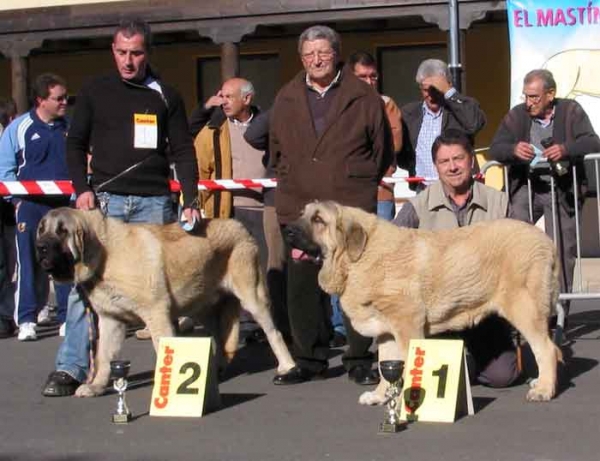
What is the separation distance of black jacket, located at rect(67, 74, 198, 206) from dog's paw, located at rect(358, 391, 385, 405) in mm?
1851

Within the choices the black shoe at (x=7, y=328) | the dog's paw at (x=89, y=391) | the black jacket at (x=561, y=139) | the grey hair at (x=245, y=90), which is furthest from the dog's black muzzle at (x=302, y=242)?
the black shoe at (x=7, y=328)

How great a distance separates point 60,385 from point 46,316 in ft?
13.2

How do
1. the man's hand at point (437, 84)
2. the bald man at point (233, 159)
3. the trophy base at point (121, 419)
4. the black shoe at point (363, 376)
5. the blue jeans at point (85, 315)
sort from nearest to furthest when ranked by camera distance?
the trophy base at point (121, 419) < the blue jeans at point (85, 315) < the black shoe at point (363, 376) < the man's hand at point (437, 84) < the bald man at point (233, 159)

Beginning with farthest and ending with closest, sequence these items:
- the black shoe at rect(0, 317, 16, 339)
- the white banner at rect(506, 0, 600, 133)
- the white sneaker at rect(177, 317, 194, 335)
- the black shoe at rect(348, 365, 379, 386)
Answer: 1. the white banner at rect(506, 0, 600, 133)
2. the black shoe at rect(0, 317, 16, 339)
3. the white sneaker at rect(177, 317, 194, 335)
4. the black shoe at rect(348, 365, 379, 386)

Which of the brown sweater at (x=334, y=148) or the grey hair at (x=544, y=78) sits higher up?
the grey hair at (x=544, y=78)

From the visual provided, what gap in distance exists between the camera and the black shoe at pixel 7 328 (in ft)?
34.8

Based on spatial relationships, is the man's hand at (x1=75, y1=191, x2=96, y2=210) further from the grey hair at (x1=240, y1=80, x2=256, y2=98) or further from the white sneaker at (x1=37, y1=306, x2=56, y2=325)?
the white sneaker at (x1=37, y1=306, x2=56, y2=325)

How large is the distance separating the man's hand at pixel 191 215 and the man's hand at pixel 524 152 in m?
2.82

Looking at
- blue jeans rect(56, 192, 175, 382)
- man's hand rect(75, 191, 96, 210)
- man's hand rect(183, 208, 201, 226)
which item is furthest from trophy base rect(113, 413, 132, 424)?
man's hand rect(183, 208, 201, 226)

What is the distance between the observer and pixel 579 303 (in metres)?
11.9

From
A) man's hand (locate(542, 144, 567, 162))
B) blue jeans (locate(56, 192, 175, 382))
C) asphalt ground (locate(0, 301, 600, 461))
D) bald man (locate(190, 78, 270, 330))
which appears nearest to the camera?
asphalt ground (locate(0, 301, 600, 461))

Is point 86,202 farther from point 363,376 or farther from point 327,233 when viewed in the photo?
point 363,376

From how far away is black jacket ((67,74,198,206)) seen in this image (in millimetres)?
7527

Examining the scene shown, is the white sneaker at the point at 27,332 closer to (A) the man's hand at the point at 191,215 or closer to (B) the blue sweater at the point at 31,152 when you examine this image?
(B) the blue sweater at the point at 31,152
